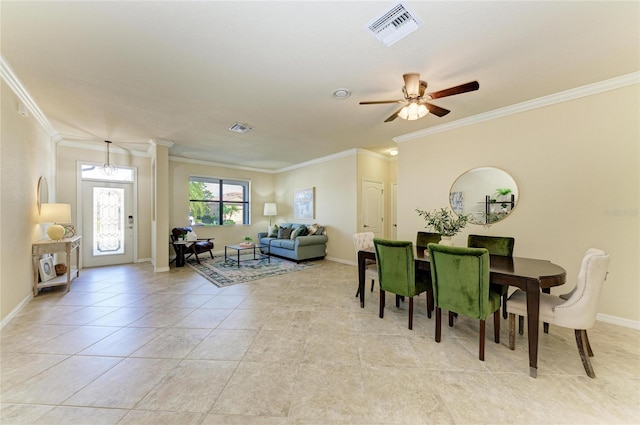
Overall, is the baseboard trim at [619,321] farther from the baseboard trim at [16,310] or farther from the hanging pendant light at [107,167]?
the hanging pendant light at [107,167]

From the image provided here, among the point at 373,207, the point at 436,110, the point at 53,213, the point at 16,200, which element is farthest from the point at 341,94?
the point at 53,213

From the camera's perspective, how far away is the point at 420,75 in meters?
2.58

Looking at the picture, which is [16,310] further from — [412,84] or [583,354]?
[583,354]

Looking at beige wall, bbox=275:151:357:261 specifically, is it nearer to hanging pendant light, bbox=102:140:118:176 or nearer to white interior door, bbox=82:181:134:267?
white interior door, bbox=82:181:134:267

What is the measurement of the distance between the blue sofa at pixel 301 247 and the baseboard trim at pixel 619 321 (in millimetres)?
4642

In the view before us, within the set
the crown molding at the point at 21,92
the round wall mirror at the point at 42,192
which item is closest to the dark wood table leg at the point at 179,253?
the round wall mirror at the point at 42,192

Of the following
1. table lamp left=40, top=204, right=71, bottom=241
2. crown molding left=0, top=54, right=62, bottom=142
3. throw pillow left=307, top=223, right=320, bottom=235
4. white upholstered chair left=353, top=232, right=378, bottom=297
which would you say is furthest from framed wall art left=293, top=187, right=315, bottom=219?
crown molding left=0, top=54, right=62, bottom=142

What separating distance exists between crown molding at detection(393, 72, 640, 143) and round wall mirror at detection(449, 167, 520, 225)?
2.52 feet

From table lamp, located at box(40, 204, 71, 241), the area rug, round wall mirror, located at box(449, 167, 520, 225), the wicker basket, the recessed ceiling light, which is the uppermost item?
the recessed ceiling light

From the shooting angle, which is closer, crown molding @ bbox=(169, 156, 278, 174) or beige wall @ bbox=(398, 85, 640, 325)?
beige wall @ bbox=(398, 85, 640, 325)

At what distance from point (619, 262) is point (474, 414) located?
2774mm

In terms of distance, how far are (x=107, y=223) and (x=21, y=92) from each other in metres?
3.35

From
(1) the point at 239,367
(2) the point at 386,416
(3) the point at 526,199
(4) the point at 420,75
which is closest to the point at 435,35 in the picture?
(4) the point at 420,75

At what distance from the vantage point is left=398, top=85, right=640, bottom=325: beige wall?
8.73 ft
